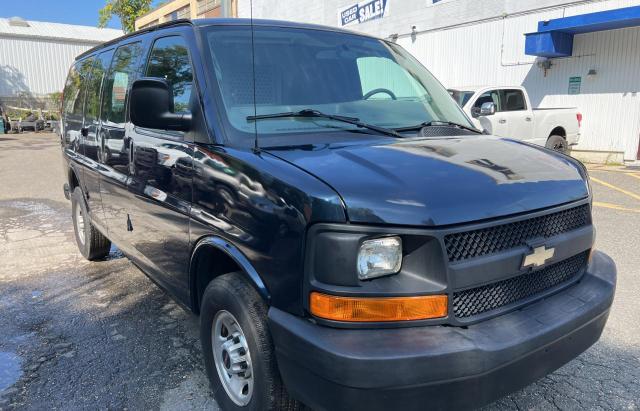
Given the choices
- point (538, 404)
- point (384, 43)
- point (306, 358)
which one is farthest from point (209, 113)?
point (538, 404)

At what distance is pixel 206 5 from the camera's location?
3238 centimetres

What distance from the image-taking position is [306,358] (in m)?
1.89

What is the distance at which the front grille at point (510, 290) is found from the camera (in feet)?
6.58

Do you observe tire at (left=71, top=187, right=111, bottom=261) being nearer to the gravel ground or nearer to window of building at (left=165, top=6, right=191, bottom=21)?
the gravel ground

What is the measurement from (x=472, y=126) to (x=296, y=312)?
2.11 meters

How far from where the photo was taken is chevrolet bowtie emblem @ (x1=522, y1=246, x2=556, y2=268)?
2133 mm

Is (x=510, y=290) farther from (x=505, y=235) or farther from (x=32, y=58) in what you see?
(x=32, y=58)

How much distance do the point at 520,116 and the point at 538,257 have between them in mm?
9676

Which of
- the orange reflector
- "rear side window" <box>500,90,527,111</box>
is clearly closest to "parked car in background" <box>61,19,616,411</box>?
the orange reflector

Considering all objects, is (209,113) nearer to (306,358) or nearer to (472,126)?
(306,358)

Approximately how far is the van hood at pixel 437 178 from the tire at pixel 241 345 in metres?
0.67

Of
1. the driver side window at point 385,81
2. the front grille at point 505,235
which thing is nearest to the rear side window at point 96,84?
the driver side window at point 385,81

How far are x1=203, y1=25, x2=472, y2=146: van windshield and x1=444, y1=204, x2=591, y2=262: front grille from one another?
1025 mm

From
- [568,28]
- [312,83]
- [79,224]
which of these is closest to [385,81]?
[312,83]
